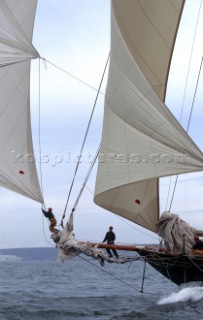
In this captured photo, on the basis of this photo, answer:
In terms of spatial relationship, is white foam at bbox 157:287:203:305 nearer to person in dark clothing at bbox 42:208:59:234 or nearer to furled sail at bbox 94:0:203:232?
furled sail at bbox 94:0:203:232

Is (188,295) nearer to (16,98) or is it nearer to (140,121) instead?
(140,121)

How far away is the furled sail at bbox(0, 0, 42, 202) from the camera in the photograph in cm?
1986

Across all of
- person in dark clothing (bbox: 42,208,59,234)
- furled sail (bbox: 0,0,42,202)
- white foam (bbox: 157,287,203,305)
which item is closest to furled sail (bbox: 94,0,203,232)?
person in dark clothing (bbox: 42,208,59,234)

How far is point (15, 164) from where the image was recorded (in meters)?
20.4

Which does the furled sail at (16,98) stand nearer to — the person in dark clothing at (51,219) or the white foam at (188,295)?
the person in dark clothing at (51,219)

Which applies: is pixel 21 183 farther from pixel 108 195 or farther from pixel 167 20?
pixel 167 20

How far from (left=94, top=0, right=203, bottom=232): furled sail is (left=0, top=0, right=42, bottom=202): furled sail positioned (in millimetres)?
2325

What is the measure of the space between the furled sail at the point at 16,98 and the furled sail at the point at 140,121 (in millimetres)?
2325

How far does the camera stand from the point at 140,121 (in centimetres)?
1848

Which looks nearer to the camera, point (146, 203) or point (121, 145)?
point (121, 145)

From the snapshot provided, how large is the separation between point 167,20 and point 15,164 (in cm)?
643

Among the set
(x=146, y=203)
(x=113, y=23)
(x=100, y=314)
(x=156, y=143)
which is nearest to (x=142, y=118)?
(x=156, y=143)

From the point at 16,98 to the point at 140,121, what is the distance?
4900 mm

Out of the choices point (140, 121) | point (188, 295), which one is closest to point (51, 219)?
point (140, 121)
